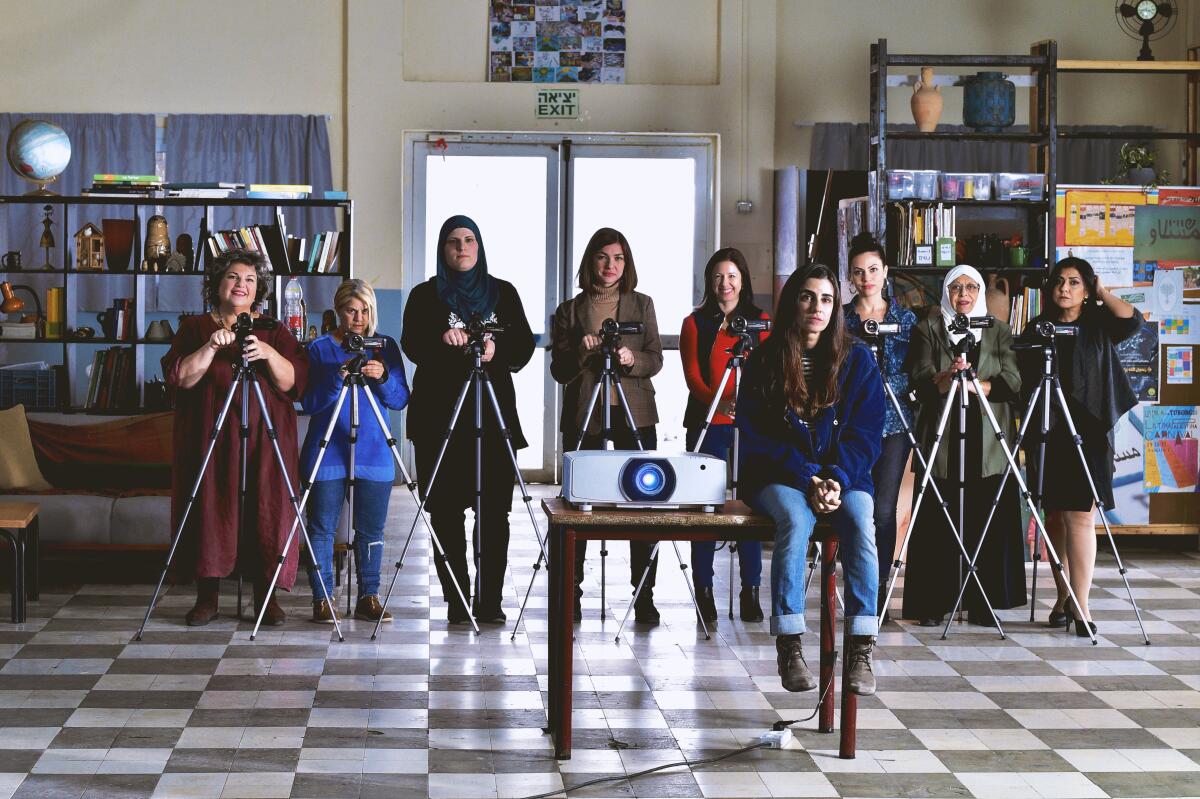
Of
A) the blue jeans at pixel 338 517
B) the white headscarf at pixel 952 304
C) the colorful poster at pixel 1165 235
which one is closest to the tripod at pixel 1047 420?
the white headscarf at pixel 952 304

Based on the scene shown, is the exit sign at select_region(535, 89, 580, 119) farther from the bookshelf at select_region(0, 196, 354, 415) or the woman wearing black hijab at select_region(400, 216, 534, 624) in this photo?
the woman wearing black hijab at select_region(400, 216, 534, 624)

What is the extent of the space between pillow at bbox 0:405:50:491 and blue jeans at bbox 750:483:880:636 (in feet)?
12.9

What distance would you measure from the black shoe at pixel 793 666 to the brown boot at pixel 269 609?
2.28 meters

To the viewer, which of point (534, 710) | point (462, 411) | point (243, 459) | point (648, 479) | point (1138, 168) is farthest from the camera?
point (1138, 168)

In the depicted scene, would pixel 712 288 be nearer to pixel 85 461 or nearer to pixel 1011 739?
pixel 1011 739

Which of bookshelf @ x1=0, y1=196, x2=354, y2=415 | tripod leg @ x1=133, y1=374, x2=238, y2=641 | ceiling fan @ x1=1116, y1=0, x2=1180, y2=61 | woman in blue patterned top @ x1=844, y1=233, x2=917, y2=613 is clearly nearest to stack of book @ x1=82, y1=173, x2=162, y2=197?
bookshelf @ x1=0, y1=196, x2=354, y2=415

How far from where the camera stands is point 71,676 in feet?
15.2

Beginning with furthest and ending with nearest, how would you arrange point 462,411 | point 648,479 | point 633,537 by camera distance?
point 462,411
point 648,479
point 633,537

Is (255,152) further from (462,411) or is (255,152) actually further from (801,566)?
(801,566)

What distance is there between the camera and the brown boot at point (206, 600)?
5.44m

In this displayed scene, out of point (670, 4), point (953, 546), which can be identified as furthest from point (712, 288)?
point (670, 4)

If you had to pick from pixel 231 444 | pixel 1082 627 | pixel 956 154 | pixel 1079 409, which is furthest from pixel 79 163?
pixel 1082 627

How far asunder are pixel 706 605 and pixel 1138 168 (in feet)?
12.7

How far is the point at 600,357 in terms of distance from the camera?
543 centimetres
